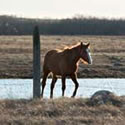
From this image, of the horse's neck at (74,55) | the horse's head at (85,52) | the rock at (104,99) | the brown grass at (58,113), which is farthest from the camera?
the horse's neck at (74,55)

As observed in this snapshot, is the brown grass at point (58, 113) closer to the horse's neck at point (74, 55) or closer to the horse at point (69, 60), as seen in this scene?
the horse at point (69, 60)

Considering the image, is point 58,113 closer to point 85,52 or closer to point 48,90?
point 85,52

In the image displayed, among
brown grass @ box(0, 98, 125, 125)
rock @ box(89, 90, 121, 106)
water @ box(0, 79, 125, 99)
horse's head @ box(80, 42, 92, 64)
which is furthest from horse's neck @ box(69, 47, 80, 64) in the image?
brown grass @ box(0, 98, 125, 125)

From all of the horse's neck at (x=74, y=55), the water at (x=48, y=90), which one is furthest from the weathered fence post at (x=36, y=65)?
the horse's neck at (x=74, y=55)

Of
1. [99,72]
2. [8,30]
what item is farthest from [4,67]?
[8,30]

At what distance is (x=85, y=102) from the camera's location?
13.2 metres

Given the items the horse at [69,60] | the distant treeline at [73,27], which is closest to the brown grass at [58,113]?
the horse at [69,60]

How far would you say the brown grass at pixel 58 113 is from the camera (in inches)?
444

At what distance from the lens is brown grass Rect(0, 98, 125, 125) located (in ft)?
37.0

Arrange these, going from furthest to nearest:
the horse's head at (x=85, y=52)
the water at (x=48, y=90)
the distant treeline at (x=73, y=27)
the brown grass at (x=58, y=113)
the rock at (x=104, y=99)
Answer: the distant treeline at (x=73, y=27)
the horse's head at (x=85, y=52)
the water at (x=48, y=90)
the rock at (x=104, y=99)
the brown grass at (x=58, y=113)

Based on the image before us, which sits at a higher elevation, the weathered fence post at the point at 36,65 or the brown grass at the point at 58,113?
the weathered fence post at the point at 36,65

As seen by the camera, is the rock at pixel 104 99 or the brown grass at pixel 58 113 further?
the rock at pixel 104 99

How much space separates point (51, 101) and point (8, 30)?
77.4 metres

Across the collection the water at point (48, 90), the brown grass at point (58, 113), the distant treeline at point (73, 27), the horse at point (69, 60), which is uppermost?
the horse at point (69, 60)
